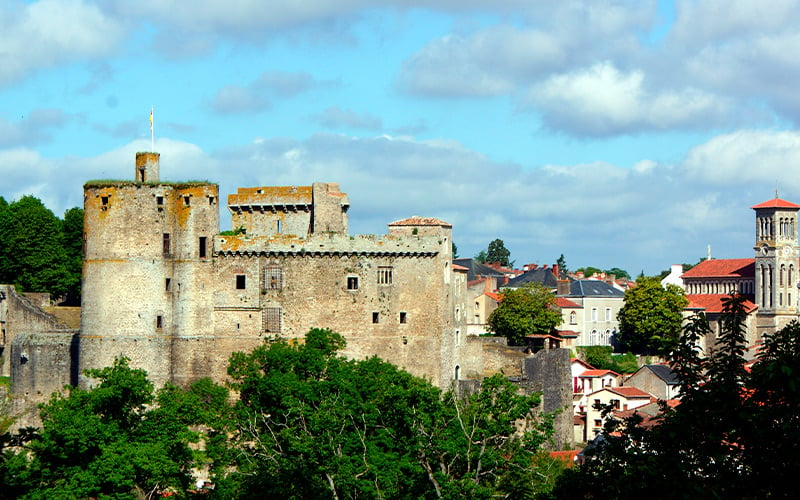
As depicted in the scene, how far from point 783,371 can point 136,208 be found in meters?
43.0

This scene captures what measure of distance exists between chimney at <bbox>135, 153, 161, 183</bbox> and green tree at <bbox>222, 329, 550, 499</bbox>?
37.7ft

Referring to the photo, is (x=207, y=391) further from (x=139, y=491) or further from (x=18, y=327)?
(x=18, y=327)

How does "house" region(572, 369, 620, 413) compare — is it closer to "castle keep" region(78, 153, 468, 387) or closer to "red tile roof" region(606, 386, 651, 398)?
"red tile roof" region(606, 386, 651, 398)

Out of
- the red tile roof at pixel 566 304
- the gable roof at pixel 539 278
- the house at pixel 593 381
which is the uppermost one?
the gable roof at pixel 539 278

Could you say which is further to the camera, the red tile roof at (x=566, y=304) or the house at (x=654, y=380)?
the red tile roof at (x=566, y=304)

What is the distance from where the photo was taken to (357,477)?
4506 centimetres

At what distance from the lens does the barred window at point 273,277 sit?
202ft

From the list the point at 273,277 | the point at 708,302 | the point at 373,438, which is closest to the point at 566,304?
the point at 708,302

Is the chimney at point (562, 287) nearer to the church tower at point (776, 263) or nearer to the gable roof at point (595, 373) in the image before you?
the church tower at point (776, 263)

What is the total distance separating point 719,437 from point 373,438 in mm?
26613

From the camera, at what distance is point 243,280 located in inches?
2415

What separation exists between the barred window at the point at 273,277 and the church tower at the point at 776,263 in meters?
80.1

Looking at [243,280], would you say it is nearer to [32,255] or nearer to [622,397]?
[32,255]

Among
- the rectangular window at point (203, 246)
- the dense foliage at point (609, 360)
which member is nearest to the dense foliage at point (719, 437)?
the rectangular window at point (203, 246)
